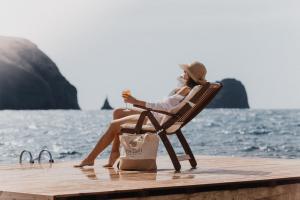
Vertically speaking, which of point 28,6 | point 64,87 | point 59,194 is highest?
point 59,194

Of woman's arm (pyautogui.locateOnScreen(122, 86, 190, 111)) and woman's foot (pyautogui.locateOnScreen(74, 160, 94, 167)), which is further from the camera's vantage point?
woman's foot (pyautogui.locateOnScreen(74, 160, 94, 167))

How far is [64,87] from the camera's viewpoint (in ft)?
356

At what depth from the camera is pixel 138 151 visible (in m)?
6.91

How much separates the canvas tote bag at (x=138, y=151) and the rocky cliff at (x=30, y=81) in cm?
9489

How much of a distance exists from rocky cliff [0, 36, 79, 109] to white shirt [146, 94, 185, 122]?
94.8 meters

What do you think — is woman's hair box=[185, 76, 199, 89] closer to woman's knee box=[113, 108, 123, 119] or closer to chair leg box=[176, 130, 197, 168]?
chair leg box=[176, 130, 197, 168]

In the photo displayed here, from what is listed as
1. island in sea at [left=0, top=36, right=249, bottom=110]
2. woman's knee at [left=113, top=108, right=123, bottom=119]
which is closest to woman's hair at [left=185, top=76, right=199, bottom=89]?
woman's knee at [left=113, top=108, right=123, bottom=119]

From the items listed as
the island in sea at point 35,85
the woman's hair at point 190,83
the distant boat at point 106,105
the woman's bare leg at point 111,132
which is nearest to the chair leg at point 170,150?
the woman's bare leg at point 111,132

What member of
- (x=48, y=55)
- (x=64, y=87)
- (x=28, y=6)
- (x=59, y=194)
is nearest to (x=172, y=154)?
(x=59, y=194)

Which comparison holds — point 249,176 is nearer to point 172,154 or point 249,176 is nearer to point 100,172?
point 172,154

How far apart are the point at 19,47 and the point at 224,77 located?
27.8m

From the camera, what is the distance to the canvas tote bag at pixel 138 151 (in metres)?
6.89

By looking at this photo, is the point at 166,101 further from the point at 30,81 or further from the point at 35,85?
the point at 30,81

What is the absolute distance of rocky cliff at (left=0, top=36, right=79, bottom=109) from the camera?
10150 cm
